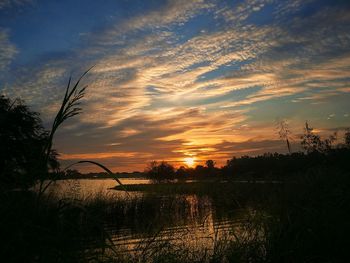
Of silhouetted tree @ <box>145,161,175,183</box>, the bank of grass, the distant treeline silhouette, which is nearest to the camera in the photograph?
the bank of grass

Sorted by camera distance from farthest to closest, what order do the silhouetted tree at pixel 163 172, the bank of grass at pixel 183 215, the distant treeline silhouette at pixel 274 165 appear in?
the silhouetted tree at pixel 163 172, the distant treeline silhouette at pixel 274 165, the bank of grass at pixel 183 215

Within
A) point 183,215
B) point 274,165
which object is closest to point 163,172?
point 274,165

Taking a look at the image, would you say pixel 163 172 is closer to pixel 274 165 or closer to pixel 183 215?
pixel 274 165

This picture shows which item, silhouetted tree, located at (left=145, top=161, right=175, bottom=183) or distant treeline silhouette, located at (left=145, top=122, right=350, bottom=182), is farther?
silhouetted tree, located at (left=145, top=161, right=175, bottom=183)

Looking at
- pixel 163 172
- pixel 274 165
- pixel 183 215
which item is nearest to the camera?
pixel 183 215

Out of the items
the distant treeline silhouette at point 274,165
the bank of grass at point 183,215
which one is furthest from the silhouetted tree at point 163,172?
the bank of grass at point 183,215

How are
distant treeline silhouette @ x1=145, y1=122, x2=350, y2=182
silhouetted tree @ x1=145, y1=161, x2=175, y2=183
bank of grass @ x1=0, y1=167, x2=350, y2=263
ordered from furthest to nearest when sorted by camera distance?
silhouetted tree @ x1=145, y1=161, x2=175, y2=183 < distant treeline silhouette @ x1=145, y1=122, x2=350, y2=182 < bank of grass @ x1=0, y1=167, x2=350, y2=263


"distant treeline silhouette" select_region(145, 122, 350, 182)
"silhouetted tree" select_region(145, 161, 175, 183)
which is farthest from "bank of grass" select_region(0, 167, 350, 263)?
"silhouetted tree" select_region(145, 161, 175, 183)

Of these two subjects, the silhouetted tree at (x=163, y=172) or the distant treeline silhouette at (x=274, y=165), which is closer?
the distant treeline silhouette at (x=274, y=165)

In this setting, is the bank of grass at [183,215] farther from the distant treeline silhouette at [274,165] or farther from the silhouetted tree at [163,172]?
the silhouetted tree at [163,172]

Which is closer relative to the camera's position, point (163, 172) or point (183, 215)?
point (183, 215)

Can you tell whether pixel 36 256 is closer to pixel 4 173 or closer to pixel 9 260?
pixel 9 260

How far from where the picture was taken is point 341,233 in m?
8.40

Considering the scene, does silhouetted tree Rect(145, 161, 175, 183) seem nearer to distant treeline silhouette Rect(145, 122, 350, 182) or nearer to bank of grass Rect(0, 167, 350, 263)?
distant treeline silhouette Rect(145, 122, 350, 182)
